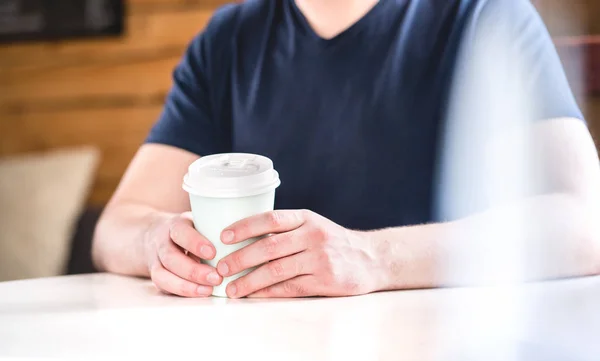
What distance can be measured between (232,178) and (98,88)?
122 cm

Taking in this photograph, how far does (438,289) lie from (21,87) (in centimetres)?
138

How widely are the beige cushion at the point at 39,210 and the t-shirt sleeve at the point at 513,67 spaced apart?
1041 mm

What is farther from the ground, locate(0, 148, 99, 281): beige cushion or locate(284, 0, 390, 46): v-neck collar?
locate(284, 0, 390, 46): v-neck collar

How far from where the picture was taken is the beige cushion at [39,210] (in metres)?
1.47

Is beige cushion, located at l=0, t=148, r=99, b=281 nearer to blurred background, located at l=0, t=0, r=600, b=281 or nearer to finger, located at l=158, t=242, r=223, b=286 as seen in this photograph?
blurred background, located at l=0, t=0, r=600, b=281

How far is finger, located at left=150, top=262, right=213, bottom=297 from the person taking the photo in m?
0.59

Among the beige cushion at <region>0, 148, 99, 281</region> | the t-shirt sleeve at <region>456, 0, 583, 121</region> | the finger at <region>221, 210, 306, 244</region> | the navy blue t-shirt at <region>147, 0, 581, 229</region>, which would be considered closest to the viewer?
the finger at <region>221, 210, 306, 244</region>

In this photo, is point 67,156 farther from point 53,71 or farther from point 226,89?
point 226,89

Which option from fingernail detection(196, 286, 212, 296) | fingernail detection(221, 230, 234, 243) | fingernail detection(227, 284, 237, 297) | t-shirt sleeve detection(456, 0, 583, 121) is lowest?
fingernail detection(196, 286, 212, 296)

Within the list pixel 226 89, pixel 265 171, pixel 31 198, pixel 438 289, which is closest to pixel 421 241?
pixel 438 289

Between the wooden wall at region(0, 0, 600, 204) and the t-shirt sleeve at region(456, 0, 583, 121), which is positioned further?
the wooden wall at region(0, 0, 600, 204)

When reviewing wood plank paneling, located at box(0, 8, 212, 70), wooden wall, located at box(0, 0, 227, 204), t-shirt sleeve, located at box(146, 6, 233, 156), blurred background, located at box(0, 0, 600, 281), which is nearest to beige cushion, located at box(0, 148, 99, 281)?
blurred background, located at box(0, 0, 600, 281)

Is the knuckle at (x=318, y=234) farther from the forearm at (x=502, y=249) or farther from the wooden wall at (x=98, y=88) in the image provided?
the wooden wall at (x=98, y=88)

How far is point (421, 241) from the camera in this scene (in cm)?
62
